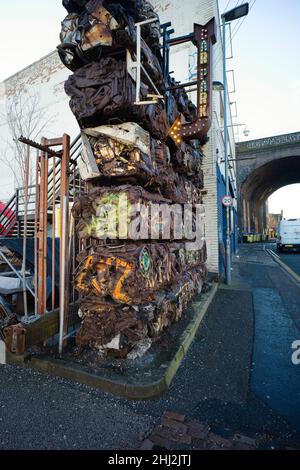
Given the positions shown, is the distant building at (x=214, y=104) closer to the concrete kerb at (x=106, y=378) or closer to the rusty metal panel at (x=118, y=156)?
the rusty metal panel at (x=118, y=156)

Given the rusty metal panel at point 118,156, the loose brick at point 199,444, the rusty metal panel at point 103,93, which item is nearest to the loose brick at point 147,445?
the loose brick at point 199,444

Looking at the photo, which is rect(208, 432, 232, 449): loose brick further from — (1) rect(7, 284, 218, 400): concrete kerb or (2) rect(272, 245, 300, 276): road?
(2) rect(272, 245, 300, 276): road

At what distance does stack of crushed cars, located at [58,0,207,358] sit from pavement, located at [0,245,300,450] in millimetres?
676

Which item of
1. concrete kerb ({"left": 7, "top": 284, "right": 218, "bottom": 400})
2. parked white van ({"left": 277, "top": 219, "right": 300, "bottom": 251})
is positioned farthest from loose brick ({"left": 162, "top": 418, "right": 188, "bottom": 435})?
parked white van ({"left": 277, "top": 219, "right": 300, "bottom": 251})

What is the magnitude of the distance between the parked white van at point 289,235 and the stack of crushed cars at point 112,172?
19.7 m

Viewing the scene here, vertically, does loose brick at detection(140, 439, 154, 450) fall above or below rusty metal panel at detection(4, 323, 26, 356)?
below

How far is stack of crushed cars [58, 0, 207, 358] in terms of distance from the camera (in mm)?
3076

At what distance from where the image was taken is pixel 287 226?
20.1 metres

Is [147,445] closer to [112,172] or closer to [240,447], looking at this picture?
[240,447]

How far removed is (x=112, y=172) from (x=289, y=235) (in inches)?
811

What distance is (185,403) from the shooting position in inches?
98.2

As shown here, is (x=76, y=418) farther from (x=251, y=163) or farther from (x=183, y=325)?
(x=251, y=163)

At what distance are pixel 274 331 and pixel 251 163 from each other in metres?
32.5

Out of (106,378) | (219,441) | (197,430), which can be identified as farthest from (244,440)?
(106,378)
